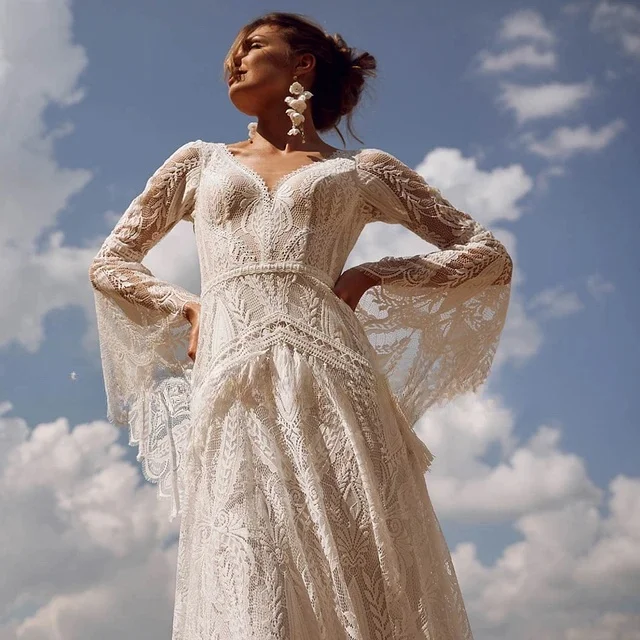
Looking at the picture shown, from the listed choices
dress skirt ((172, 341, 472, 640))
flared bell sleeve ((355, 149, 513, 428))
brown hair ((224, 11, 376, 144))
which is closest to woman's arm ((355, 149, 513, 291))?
flared bell sleeve ((355, 149, 513, 428))

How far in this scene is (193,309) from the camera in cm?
257

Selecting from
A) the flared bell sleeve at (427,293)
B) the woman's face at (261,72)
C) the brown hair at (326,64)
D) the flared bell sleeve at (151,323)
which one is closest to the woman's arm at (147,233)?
the flared bell sleeve at (151,323)

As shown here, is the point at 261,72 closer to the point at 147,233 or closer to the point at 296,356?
the point at 147,233

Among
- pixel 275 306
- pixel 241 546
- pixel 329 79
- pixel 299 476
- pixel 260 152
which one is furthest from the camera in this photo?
pixel 329 79

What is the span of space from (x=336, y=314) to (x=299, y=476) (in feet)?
1.31

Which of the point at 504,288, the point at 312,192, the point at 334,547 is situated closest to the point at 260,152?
the point at 312,192

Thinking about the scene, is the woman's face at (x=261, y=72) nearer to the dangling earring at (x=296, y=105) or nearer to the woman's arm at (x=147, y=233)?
the dangling earring at (x=296, y=105)

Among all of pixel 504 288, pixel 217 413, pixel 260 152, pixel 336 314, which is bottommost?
pixel 217 413

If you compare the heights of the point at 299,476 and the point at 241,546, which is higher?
the point at 299,476

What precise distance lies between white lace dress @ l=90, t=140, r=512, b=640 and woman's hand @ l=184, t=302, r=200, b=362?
1.7 inches

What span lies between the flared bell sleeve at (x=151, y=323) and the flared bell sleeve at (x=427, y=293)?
0.46m

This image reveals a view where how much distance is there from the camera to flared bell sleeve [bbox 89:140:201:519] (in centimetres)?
268

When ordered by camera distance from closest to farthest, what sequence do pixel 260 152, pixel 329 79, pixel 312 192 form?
pixel 312 192 → pixel 260 152 → pixel 329 79

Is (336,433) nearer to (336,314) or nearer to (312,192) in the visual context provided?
(336,314)
